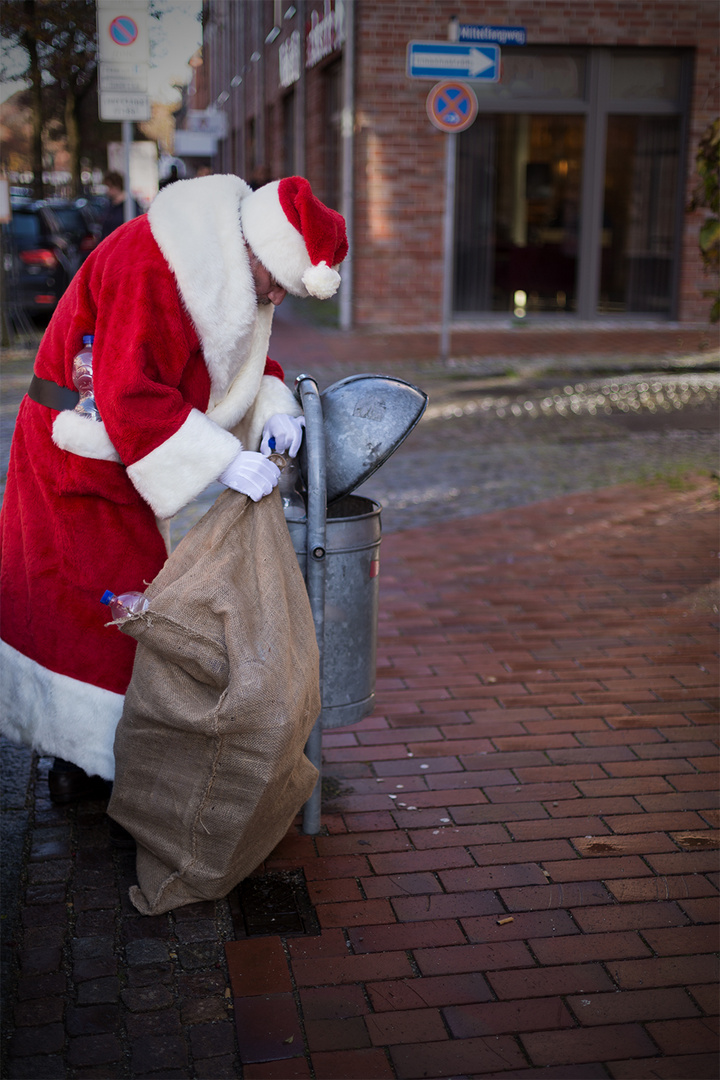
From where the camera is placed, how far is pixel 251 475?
2.66 metres

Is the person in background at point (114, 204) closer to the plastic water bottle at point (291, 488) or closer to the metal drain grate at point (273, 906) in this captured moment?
the plastic water bottle at point (291, 488)

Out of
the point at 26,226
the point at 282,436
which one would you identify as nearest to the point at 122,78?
the point at 282,436

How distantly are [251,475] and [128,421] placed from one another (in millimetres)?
309

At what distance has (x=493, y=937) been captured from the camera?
2711 mm

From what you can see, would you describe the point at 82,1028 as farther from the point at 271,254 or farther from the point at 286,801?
the point at 271,254

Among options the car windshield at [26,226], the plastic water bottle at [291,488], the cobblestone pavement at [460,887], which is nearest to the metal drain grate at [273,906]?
the cobblestone pavement at [460,887]

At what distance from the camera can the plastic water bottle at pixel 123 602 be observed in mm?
2854

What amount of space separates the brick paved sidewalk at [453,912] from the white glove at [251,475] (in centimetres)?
105

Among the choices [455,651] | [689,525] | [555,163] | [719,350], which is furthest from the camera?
[555,163]

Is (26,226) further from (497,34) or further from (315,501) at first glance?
(315,501)

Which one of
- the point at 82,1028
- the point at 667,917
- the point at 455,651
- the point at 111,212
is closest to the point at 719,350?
the point at 111,212

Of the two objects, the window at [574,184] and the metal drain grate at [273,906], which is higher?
the window at [574,184]

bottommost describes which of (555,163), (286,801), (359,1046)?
(359,1046)

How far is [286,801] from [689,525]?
13.6 ft
